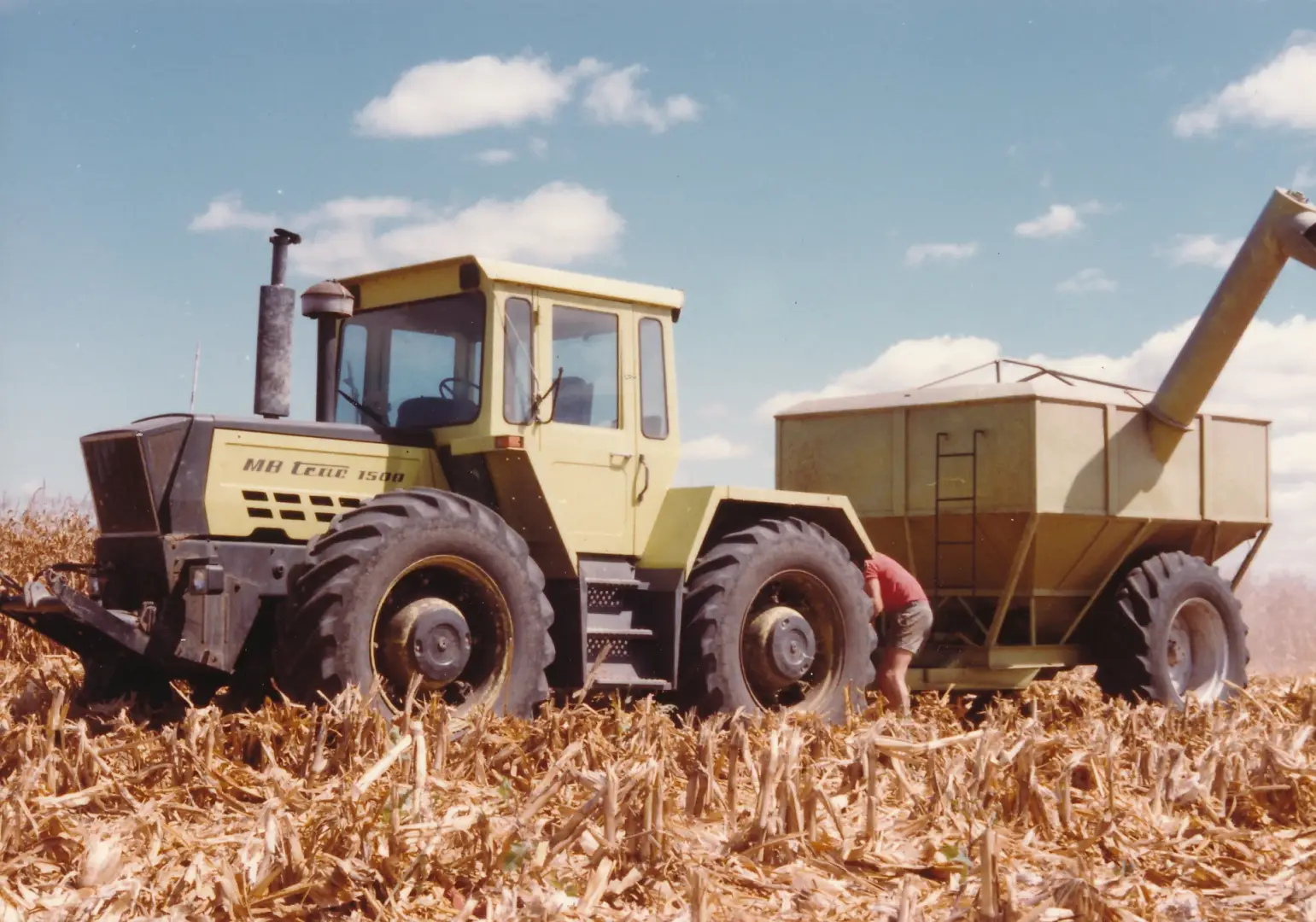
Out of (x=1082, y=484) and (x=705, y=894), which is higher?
(x=1082, y=484)

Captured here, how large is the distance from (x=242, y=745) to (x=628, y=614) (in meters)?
2.75

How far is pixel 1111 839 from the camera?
18.6 ft

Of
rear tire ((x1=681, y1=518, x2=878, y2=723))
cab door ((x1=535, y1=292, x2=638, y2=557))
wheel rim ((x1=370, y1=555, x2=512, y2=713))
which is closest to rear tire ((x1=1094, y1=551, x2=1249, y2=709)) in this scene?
rear tire ((x1=681, y1=518, x2=878, y2=723))

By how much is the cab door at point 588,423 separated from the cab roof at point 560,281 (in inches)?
2.7

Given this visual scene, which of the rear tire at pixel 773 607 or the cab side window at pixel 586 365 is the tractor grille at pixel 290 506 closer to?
the cab side window at pixel 586 365

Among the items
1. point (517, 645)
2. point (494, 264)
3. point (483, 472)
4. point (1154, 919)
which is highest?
point (494, 264)

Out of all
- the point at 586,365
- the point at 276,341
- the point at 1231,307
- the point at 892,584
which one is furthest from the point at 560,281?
the point at 1231,307

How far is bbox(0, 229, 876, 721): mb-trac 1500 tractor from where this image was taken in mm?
7367

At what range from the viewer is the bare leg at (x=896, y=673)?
1028 cm

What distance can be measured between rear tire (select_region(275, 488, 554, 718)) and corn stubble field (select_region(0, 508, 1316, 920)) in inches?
13.1

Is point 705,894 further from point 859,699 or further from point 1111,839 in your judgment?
point 859,699

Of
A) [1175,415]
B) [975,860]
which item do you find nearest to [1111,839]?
Result: [975,860]

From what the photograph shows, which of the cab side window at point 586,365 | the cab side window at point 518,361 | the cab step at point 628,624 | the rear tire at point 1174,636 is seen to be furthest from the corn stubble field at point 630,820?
the rear tire at point 1174,636

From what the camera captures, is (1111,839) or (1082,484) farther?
(1082,484)
